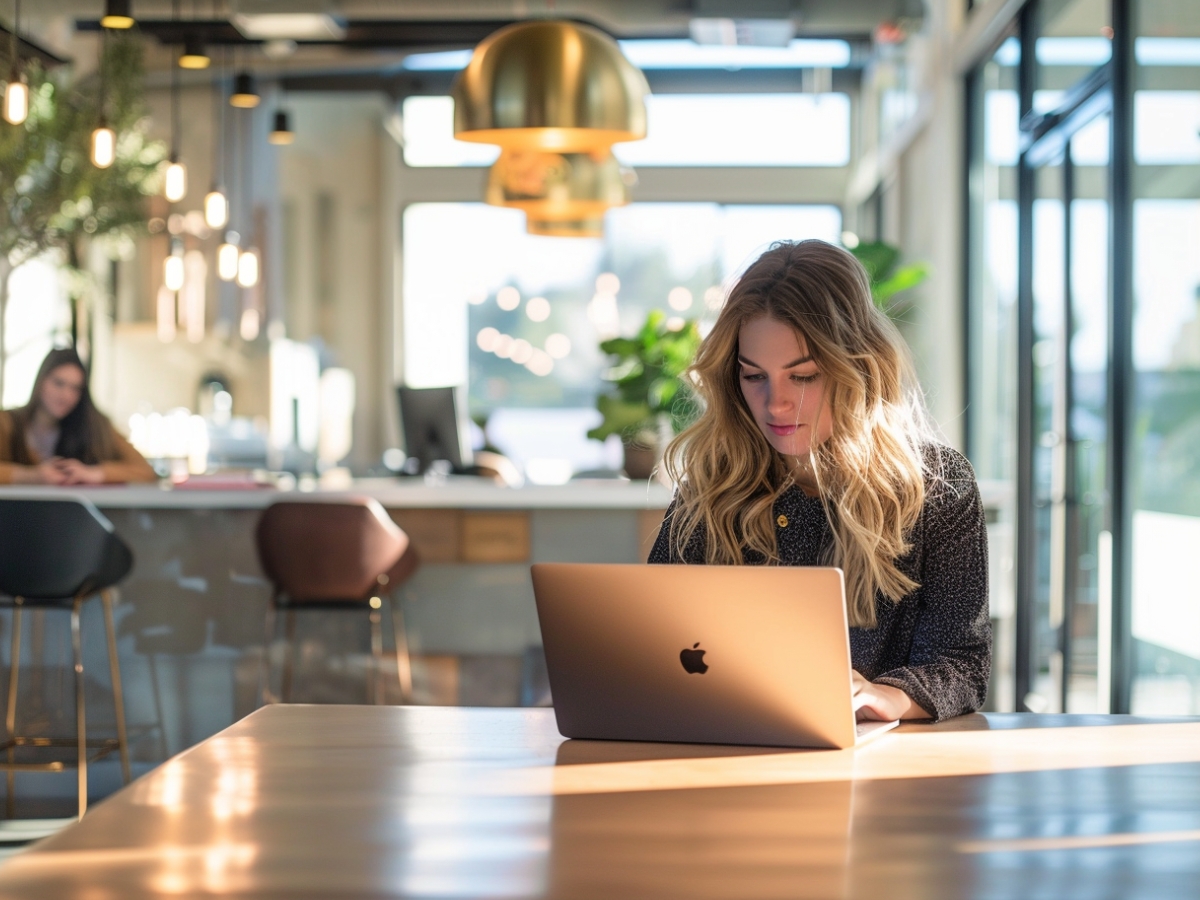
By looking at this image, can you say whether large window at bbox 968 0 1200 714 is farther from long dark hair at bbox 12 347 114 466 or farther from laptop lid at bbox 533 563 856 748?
long dark hair at bbox 12 347 114 466

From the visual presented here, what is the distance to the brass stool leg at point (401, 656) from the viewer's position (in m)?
4.20

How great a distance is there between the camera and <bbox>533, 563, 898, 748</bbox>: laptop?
1.37 m

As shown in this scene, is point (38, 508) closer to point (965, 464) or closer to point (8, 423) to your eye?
point (8, 423)

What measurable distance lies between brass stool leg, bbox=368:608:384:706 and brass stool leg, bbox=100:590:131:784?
774 mm

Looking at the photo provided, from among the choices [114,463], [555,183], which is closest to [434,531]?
[114,463]

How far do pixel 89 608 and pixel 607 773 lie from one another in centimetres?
337

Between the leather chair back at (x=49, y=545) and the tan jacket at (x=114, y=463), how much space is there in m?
0.67

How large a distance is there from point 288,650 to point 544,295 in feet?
21.1

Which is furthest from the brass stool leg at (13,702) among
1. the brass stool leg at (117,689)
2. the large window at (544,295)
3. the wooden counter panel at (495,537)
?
the large window at (544,295)

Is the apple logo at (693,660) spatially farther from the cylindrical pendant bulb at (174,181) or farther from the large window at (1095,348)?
the cylindrical pendant bulb at (174,181)

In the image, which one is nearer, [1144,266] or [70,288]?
[1144,266]

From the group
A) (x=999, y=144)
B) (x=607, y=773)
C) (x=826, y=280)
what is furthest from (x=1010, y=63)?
(x=607, y=773)

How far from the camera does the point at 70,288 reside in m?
7.17

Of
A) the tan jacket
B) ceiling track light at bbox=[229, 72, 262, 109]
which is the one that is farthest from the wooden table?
ceiling track light at bbox=[229, 72, 262, 109]
